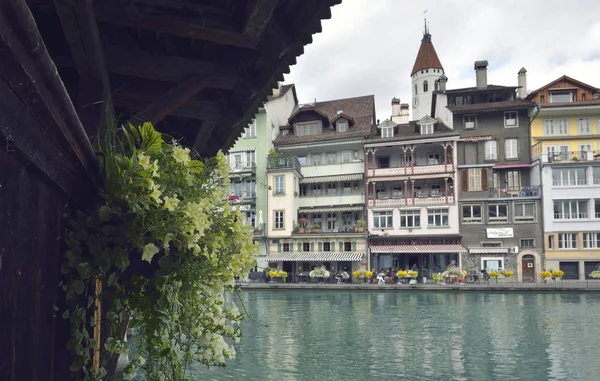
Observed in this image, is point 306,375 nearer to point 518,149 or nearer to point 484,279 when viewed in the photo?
point 484,279

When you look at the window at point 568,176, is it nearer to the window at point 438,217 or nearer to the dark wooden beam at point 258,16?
the window at point 438,217

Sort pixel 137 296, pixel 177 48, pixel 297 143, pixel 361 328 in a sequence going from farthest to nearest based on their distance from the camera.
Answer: pixel 297 143
pixel 361 328
pixel 177 48
pixel 137 296

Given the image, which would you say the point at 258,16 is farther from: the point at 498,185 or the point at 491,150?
the point at 491,150

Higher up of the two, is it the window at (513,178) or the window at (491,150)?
the window at (491,150)

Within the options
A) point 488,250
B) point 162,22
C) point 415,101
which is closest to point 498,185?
point 488,250

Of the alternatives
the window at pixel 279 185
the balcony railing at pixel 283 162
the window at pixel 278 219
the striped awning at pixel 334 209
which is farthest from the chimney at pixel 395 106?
the window at pixel 278 219

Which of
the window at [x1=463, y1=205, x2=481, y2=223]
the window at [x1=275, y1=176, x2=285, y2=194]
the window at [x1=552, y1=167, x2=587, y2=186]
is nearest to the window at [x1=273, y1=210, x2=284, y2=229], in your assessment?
the window at [x1=275, y1=176, x2=285, y2=194]

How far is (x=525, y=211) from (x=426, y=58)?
26.6 m

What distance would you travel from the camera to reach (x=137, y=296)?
8.48 ft

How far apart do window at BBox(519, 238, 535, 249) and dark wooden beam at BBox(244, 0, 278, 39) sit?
41.6 metres

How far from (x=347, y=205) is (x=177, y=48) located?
4084 cm

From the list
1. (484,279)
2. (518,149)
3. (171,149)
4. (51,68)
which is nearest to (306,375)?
(171,149)

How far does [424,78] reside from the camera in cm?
5988

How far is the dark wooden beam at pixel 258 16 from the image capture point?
3.08m
